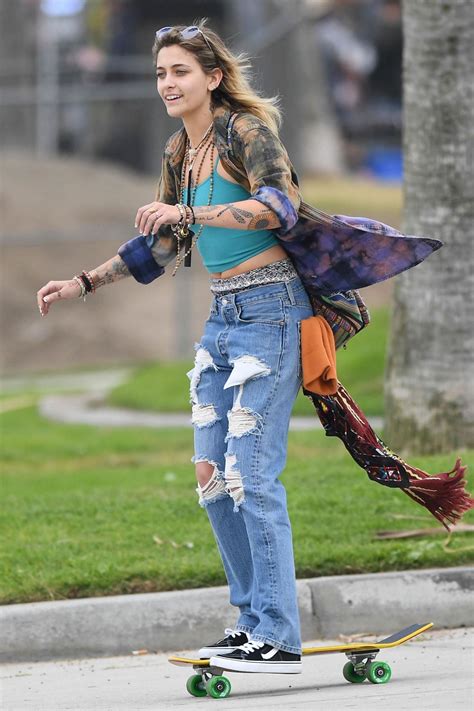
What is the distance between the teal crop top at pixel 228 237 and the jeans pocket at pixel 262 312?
0.15 meters

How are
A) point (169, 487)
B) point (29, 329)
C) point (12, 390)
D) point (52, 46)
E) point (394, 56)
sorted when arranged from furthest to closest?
point (394, 56), point (52, 46), point (29, 329), point (12, 390), point (169, 487)

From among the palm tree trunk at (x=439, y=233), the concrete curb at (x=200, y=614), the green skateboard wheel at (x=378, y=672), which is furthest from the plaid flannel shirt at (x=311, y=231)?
the palm tree trunk at (x=439, y=233)

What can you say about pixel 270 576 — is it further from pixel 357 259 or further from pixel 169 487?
pixel 169 487

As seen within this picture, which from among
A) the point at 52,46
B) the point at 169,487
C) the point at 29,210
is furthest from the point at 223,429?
the point at 52,46

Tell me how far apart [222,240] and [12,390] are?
12560 mm

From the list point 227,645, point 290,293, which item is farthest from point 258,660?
point 290,293

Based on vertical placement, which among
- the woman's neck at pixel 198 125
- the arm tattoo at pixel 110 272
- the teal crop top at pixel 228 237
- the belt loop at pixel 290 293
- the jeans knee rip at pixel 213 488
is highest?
the woman's neck at pixel 198 125

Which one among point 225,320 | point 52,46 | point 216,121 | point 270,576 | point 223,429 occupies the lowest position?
point 270,576

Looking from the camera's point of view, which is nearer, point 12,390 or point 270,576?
point 270,576

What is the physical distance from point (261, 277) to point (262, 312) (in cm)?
12

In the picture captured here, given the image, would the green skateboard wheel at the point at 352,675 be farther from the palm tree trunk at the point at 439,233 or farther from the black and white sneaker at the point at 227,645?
the palm tree trunk at the point at 439,233

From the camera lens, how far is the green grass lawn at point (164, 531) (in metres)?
6.16

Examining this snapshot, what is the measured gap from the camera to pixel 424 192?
312 inches

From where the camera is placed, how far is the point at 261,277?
5.01 meters
